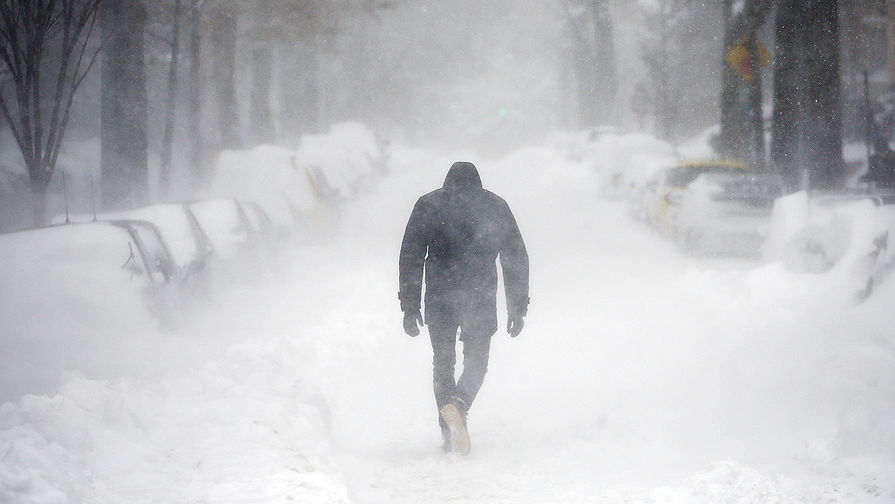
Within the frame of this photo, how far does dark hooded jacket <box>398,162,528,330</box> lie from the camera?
5.71 metres

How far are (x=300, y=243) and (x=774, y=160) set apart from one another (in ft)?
26.7

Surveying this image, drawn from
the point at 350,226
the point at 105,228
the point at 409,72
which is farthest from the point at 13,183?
the point at 409,72

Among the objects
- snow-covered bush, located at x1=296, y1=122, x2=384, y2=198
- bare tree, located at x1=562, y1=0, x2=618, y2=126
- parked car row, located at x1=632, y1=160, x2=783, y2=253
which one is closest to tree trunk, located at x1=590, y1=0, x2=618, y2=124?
bare tree, located at x1=562, y1=0, x2=618, y2=126

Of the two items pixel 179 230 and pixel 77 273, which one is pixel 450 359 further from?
pixel 179 230

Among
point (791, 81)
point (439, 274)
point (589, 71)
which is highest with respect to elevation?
point (589, 71)

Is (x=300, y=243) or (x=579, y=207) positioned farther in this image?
(x=579, y=207)

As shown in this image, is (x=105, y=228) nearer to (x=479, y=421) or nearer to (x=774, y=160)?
(x=479, y=421)

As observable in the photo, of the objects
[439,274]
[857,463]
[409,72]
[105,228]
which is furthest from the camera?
[409,72]

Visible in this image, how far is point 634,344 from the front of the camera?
8961mm

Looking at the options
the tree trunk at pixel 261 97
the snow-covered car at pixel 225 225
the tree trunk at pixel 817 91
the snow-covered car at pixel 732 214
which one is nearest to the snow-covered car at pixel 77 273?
the snow-covered car at pixel 225 225

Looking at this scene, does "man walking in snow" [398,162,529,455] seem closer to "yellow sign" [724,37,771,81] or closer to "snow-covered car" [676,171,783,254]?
"snow-covered car" [676,171,783,254]

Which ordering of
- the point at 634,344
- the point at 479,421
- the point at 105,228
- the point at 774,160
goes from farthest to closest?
the point at 774,160, the point at 634,344, the point at 105,228, the point at 479,421

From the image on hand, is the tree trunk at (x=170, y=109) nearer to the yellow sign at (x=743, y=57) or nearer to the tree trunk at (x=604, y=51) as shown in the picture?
the yellow sign at (x=743, y=57)

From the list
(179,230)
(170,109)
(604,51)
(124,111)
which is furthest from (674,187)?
(604,51)
